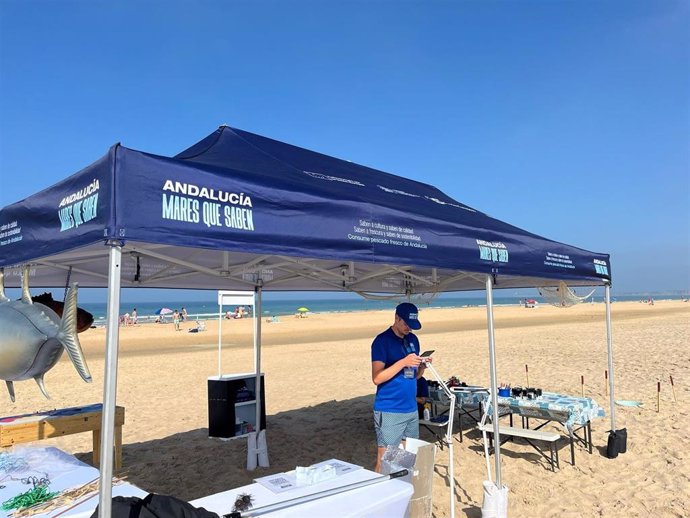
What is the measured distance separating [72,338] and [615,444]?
17.8 ft

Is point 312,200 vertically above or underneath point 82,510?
above

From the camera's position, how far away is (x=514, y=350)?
16094 mm

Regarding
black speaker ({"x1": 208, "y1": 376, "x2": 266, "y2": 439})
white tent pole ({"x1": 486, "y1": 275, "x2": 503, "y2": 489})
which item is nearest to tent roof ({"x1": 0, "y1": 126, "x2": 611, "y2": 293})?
white tent pole ({"x1": 486, "y1": 275, "x2": 503, "y2": 489})

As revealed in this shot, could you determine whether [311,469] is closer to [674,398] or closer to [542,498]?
[542,498]

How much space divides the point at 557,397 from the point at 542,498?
170 centimetres

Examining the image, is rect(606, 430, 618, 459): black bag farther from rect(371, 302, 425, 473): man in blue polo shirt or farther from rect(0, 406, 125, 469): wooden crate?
rect(0, 406, 125, 469): wooden crate

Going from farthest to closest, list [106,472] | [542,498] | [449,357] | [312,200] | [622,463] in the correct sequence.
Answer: [449,357] < [622,463] < [542,498] < [312,200] < [106,472]

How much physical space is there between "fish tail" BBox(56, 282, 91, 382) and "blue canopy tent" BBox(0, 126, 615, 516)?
0.28 metres

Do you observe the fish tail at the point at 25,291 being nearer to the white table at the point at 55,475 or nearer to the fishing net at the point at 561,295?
the white table at the point at 55,475

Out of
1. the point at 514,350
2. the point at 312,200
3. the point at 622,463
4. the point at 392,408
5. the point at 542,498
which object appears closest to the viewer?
the point at 312,200

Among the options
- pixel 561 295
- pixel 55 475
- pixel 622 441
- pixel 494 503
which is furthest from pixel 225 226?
pixel 622 441

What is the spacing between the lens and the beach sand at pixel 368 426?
4465 millimetres

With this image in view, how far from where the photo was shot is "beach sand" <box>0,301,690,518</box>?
4.46 meters

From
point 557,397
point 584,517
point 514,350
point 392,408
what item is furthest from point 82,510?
point 514,350
